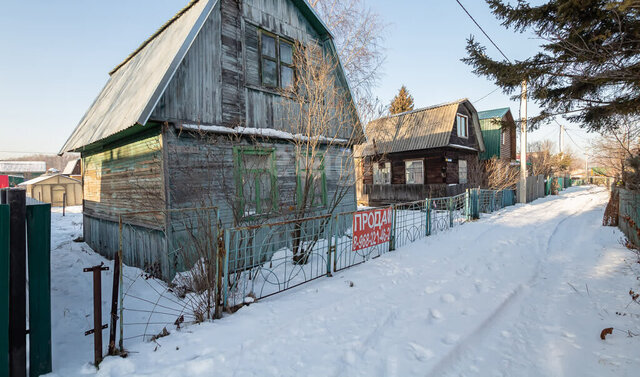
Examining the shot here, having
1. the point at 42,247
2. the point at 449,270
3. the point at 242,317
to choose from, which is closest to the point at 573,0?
the point at 449,270

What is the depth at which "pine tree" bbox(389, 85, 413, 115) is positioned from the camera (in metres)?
32.7

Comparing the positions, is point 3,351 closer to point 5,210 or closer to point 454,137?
point 5,210

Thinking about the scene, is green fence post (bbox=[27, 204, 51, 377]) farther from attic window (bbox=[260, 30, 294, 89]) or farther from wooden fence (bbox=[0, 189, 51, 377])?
attic window (bbox=[260, 30, 294, 89])

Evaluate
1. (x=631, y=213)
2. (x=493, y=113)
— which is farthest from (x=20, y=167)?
(x=631, y=213)

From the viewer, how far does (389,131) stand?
63.7 feet

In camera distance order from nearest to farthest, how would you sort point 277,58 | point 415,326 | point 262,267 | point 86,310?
point 415,326 < point 262,267 < point 86,310 < point 277,58

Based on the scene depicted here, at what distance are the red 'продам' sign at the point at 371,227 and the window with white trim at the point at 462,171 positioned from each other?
43.7 ft

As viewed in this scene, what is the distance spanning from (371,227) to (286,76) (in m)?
4.82

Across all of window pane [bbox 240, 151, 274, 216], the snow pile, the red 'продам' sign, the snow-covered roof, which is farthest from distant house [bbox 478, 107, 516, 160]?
the snow-covered roof

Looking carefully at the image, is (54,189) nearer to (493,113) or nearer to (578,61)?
(578,61)

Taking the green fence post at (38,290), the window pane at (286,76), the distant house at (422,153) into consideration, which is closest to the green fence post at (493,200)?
the distant house at (422,153)

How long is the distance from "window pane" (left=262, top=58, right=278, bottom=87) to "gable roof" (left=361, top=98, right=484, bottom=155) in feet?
32.7

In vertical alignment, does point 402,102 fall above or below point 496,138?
above

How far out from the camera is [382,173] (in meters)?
19.8
